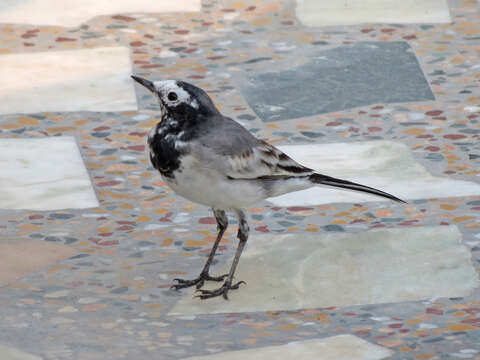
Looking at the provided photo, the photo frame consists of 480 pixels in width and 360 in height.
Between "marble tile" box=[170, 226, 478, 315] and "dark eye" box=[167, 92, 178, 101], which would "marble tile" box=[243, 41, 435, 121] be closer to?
"marble tile" box=[170, 226, 478, 315]

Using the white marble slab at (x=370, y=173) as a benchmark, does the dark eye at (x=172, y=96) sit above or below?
above

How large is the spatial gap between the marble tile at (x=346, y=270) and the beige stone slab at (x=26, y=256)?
79cm

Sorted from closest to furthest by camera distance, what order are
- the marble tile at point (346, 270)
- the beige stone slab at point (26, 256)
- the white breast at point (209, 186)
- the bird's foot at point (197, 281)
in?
the white breast at point (209, 186) → the marble tile at point (346, 270) → the bird's foot at point (197, 281) → the beige stone slab at point (26, 256)

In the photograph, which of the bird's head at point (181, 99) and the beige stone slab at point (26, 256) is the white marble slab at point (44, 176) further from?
the bird's head at point (181, 99)

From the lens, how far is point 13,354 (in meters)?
4.75

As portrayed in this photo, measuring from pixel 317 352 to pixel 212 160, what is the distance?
3.08 feet

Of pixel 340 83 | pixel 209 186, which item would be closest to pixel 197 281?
pixel 209 186

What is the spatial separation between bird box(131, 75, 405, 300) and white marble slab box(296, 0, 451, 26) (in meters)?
4.17

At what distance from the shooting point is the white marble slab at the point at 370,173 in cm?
649

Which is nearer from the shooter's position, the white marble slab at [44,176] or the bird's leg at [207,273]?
the bird's leg at [207,273]

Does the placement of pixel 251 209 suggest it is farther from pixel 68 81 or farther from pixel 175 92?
pixel 68 81

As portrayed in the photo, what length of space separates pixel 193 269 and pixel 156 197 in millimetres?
956

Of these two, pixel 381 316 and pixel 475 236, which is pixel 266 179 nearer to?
pixel 381 316

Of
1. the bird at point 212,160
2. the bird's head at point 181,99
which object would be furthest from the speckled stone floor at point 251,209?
the bird's head at point 181,99
